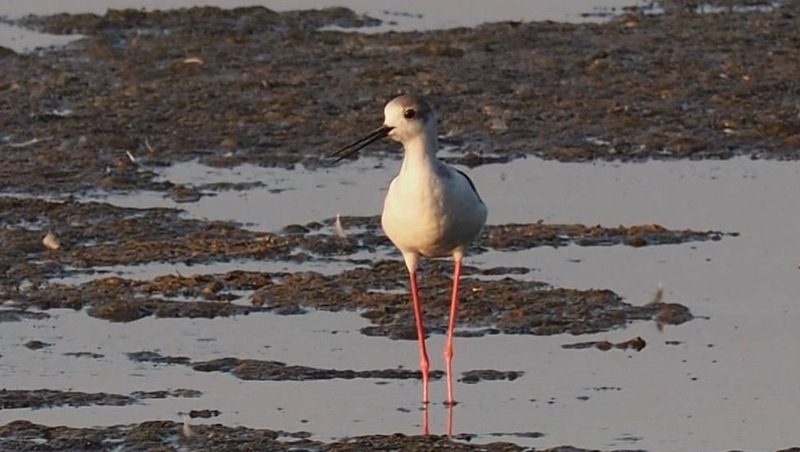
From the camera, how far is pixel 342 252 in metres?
9.62

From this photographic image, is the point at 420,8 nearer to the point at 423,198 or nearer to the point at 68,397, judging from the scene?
the point at 423,198

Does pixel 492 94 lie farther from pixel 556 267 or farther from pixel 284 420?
pixel 284 420

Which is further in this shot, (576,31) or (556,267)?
(576,31)

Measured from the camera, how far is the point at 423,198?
7.80 meters

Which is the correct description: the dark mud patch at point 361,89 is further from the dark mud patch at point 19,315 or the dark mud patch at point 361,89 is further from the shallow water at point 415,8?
the dark mud patch at point 19,315

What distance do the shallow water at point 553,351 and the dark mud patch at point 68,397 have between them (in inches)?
2.5

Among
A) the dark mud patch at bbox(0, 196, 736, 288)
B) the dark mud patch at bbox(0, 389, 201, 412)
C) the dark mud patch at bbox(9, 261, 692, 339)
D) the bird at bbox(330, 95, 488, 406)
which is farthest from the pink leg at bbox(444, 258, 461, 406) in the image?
the dark mud patch at bbox(0, 196, 736, 288)

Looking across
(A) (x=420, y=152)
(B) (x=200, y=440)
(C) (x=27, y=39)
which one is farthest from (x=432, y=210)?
(C) (x=27, y=39)

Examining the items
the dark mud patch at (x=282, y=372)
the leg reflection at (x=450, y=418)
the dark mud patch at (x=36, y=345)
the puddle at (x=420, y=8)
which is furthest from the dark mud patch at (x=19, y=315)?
the puddle at (x=420, y=8)

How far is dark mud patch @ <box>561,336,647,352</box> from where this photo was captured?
8.08m

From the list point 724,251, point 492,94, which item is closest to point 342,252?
point 724,251

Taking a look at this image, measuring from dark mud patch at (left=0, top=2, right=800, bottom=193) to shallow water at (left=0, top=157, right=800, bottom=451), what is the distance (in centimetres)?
96

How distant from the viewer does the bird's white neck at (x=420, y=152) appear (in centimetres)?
782

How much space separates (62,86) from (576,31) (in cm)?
374
